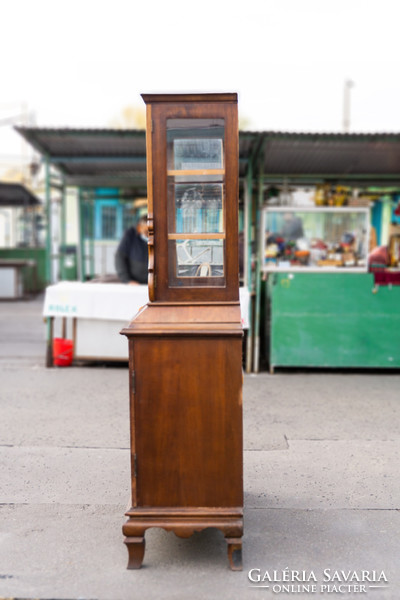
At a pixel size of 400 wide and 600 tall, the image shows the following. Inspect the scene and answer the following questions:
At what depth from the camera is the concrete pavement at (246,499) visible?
2812 mm

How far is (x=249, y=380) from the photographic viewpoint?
275 inches

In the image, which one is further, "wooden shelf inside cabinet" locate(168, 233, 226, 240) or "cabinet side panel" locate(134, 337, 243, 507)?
"wooden shelf inside cabinet" locate(168, 233, 226, 240)

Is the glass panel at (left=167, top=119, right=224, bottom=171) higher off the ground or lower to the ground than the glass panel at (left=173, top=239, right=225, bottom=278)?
higher

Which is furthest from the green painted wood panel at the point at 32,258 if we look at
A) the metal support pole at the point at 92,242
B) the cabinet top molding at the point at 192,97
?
the cabinet top molding at the point at 192,97

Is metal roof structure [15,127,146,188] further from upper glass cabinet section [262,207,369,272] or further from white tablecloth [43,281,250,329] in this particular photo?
upper glass cabinet section [262,207,369,272]

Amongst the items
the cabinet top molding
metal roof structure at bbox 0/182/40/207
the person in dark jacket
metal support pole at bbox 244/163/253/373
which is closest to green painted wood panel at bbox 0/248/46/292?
metal roof structure at bbox 0/182/40/207

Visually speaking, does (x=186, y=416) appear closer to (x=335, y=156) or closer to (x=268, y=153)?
(x=268, y=153)

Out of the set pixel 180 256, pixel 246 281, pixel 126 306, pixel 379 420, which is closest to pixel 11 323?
pixel 126 306

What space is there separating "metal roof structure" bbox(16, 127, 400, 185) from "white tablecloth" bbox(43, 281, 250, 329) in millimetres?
1998

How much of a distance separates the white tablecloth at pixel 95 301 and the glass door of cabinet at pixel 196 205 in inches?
156

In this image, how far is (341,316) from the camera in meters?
7.12

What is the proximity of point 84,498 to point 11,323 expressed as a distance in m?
8.46

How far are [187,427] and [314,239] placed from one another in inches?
204

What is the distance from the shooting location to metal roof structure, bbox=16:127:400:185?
710 centimetres
